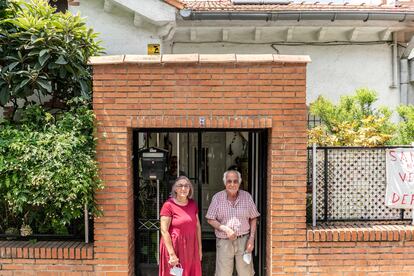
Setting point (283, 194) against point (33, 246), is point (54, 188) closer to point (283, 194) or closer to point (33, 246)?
point (33, 246)

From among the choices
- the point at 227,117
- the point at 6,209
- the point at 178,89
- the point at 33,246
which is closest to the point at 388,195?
the point at 227,117

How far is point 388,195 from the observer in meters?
4.86

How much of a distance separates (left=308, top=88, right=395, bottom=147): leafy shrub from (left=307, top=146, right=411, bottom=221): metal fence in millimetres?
352

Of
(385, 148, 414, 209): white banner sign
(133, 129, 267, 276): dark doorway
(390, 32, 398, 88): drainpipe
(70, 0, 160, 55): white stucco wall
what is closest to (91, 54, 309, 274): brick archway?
(133, 129, 267, 276): dark doorway

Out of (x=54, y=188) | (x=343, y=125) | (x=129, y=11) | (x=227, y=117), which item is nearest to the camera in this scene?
(x=54, y=188)

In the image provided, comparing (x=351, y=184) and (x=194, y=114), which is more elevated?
(x=194, y=114)

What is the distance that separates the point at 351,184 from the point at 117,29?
483cm

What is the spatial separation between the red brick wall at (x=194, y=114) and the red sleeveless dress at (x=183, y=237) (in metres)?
0.57

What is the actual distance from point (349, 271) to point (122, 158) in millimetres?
3182

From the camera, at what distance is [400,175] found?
15.9 ft

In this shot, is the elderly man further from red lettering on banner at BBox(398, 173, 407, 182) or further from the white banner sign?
red lettering on banner at BBox(398, 173, 407, 182)

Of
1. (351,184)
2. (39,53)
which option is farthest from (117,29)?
(351,184)

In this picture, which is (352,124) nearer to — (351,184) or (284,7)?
(351,184)

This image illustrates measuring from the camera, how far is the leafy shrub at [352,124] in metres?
5.26
